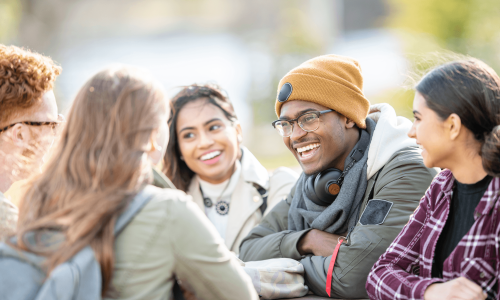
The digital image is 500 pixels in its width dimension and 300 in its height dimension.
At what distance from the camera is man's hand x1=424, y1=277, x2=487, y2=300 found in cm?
194

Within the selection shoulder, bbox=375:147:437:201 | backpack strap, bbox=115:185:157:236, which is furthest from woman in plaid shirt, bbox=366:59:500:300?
backpack strap, bbox=115:185:157:236

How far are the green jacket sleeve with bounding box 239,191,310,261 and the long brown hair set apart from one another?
134 cm

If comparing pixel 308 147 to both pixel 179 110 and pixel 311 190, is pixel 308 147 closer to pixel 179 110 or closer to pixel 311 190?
pixel 311 190

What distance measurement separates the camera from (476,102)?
2055 millimetres

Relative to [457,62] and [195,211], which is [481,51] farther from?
[195,211]

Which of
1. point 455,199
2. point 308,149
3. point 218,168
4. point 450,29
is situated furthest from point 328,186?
point 450,29

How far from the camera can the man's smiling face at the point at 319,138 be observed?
10.2 feet

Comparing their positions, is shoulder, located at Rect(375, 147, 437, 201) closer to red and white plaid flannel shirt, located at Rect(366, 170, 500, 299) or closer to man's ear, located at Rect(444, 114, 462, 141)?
red and white plaid flannel shirt, located at Rect(366, 170, 500, 299)

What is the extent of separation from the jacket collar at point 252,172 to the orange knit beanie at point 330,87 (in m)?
0.85

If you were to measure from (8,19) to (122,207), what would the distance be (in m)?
11.4

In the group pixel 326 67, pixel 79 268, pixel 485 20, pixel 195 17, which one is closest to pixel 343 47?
pixel 195 17

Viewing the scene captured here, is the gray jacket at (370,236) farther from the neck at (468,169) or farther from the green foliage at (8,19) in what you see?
the green foliage at (8,19)

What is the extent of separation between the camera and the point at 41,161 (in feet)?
9.61

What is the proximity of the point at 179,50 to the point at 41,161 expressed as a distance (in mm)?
22935
